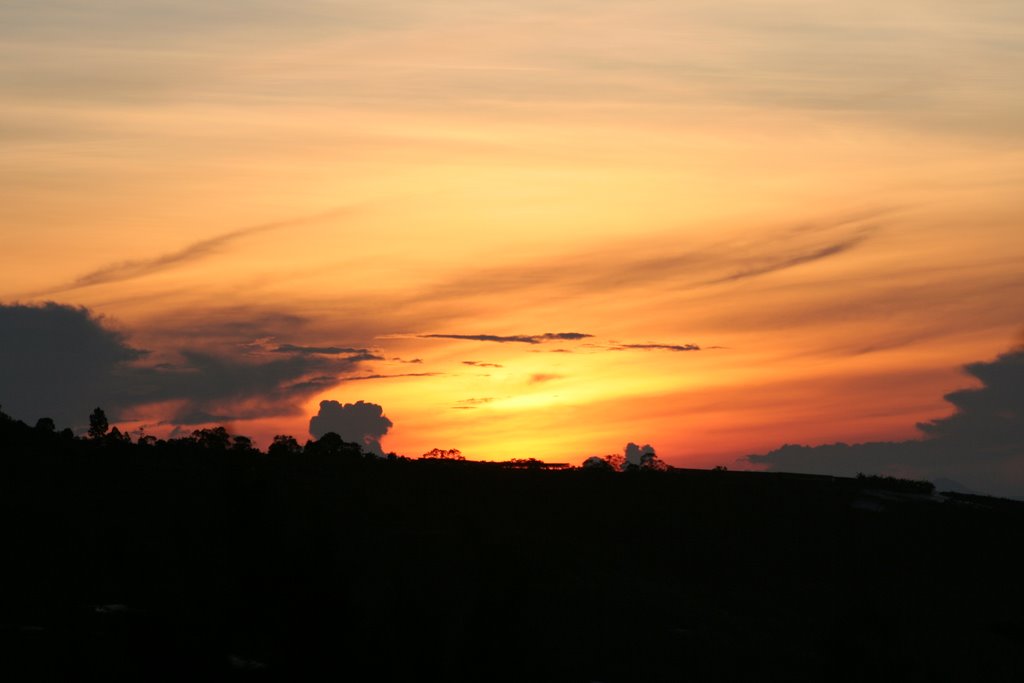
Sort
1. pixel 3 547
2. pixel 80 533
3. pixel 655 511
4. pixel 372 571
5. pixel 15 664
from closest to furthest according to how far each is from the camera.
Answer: pixel 15 664 < pixel 3 547 < pixel 80 533 < pixel 372 571 < pixel 655 511

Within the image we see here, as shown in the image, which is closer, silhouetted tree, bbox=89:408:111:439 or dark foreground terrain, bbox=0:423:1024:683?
dark foreground terrain, bbox=0:423:1024:683

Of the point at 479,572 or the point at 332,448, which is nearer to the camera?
the point at 479,572

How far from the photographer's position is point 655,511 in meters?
83.6

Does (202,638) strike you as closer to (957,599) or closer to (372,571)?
(372,571)

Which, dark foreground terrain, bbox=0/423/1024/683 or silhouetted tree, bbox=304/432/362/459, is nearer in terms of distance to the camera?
dark foreground terrain, bbox=0/423/1024/683

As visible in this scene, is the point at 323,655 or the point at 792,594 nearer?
the point at 323,655

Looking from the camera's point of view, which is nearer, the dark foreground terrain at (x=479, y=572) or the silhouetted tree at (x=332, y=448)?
the dark foreground terrain at (x=479, y=572)

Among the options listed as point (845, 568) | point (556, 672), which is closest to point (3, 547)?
point (556, 672)

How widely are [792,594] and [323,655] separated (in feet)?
124

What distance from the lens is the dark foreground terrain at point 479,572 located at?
1754 inches

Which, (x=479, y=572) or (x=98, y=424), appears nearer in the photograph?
(x=479, y=572)

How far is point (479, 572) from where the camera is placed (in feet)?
159

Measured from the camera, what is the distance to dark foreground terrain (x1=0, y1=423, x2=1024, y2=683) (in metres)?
44.6

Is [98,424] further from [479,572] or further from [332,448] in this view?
[479,572]
